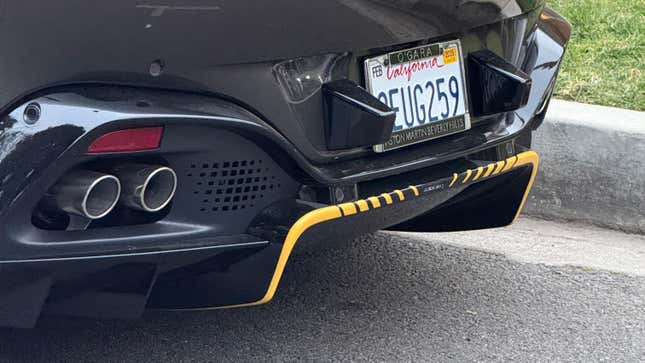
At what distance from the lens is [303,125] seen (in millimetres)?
2354

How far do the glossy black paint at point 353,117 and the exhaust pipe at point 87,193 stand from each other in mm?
534

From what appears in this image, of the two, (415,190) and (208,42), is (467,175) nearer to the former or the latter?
(415,190)

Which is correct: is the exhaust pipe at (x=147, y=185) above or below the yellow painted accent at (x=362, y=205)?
above

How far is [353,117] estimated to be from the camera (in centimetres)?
238

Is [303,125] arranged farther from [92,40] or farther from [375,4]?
[92,40]

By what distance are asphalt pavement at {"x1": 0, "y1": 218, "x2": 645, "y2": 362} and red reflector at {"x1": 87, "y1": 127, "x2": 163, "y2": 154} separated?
0.47 m

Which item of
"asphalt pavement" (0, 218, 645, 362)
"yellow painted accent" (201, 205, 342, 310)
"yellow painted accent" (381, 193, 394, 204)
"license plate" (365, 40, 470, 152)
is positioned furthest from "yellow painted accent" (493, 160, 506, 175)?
"yellow painted accent" (201, 205, 342, 310)

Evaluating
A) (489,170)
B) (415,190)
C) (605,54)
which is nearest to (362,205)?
(415,190)

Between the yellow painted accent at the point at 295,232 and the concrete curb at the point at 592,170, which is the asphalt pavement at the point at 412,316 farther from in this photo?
the concrete curb at the point at 592,170

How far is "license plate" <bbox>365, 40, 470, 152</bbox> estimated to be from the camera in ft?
8.23

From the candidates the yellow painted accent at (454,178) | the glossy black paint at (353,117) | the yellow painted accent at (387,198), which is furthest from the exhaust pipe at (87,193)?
the yellow painted accent at (454,178)

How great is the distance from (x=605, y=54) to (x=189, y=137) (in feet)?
10.5

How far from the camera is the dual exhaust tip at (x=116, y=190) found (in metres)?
2.08

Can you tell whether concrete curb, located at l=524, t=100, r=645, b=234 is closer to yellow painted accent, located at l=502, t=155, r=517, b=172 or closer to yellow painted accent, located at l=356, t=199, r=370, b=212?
yellow painted accent, located at l=502, t=155, r=517, b=172
